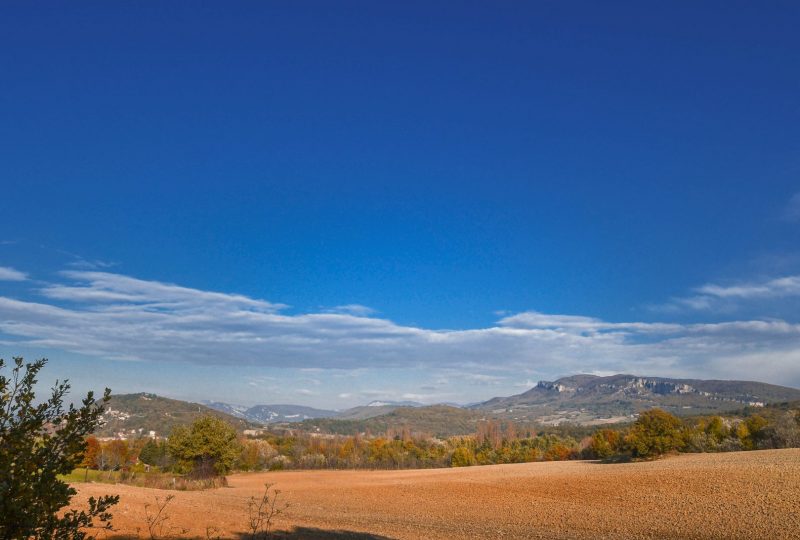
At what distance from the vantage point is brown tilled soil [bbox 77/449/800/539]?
89.0ft

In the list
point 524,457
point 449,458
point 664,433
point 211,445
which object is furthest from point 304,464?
point 664,433

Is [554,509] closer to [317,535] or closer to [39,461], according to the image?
[317,535]

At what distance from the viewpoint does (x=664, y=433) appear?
69.2 m

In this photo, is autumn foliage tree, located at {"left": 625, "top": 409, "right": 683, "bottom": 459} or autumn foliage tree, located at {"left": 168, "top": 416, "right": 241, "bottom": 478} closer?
autumn foliage tree, located at {"left": 168, "top": 416, "right": 241, "bottom": 478}

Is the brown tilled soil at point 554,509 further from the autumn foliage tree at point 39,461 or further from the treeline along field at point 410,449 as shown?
the autumn foliage tree at point 39,461

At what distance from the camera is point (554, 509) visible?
3659 centimetres

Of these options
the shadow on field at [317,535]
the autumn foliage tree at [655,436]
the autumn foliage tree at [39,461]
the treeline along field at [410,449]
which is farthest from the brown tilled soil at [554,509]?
the autumn foliage tree at [655,436]

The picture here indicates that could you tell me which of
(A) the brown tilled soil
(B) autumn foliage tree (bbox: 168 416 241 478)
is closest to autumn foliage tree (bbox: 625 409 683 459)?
(A) the brown tilled soil

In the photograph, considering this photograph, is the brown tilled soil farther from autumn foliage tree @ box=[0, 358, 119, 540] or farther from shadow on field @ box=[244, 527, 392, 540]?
autumn foliage tree @ box=[0, 358, 119, 540]

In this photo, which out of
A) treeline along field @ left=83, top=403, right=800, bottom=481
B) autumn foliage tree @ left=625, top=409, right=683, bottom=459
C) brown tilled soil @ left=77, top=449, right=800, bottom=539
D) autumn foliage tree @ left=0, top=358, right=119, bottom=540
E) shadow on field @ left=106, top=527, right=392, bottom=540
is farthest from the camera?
autumn foliage tree @ left=625, top=409, right=683, bottom=459

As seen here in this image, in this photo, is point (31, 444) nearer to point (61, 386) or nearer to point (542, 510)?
point (61, 386)

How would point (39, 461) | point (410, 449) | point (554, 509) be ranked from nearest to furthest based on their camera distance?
point (39, 461)
point (554, 509)
point (410, 449)

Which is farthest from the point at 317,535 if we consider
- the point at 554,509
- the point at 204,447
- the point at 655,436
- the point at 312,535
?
the point at 655,436

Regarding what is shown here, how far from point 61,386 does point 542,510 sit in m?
37.5
